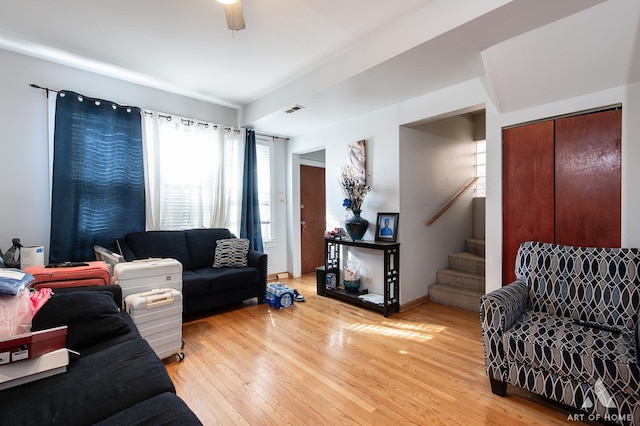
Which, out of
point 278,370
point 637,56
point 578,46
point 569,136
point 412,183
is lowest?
point 278,370

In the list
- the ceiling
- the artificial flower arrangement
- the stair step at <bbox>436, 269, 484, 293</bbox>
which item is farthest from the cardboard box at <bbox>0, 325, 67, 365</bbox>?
the stair step at <bbox>436, 269, 484, 293</bbox>

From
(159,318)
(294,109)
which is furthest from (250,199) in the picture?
(159,318)

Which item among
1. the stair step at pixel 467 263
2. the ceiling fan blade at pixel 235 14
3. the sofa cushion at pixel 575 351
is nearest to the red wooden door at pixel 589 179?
the sofa cushion at pixel 575 351

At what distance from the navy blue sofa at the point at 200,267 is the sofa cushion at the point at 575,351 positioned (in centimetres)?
269

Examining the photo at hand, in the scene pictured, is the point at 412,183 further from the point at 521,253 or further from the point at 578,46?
the point at 578,46

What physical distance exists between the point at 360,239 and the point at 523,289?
6.18 feet

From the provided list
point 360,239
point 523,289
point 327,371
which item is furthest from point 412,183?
point 327,371

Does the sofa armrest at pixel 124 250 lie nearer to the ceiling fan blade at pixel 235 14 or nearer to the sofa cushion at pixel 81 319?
the sofa cushion at pixel 81 319

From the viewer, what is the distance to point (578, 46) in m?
1.94

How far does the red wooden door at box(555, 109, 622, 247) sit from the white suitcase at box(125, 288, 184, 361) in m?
3.22

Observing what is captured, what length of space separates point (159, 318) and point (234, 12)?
7.49 ft

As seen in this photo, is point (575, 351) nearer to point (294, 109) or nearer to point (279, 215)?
point (294, 109)

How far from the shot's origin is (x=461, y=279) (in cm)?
369

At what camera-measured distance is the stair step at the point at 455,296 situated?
134 inches
